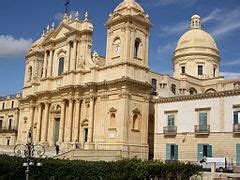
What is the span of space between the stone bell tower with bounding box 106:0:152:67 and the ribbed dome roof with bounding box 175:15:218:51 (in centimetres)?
1701

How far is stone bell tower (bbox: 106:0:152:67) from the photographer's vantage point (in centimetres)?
4056

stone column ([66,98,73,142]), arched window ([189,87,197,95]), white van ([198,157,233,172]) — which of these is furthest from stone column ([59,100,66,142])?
white van ([198,157,233,172])

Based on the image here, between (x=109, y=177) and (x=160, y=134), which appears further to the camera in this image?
(x=160, y=134)

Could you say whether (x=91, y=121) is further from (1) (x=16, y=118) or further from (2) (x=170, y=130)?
(1) (x=16, y=118)

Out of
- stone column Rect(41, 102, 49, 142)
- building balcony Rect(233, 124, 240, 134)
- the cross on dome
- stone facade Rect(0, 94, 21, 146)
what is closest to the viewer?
building balcony Rect(233, 124, 240, 134)

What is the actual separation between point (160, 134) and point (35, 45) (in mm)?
26343

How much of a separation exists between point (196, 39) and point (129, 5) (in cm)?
1947

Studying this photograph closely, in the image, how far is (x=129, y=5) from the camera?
41.8 metres

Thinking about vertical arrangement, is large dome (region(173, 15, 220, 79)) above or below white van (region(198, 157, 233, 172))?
→ above

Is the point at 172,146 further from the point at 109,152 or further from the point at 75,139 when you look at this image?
the point at 75,139

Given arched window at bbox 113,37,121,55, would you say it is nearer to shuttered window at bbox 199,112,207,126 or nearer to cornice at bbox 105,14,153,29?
cornice at bbox 105,14,153,29

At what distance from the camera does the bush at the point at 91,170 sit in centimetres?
2380

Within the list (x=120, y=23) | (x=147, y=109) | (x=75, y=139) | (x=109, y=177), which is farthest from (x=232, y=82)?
(x=109, y=177)

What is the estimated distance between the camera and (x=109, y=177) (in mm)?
25047
